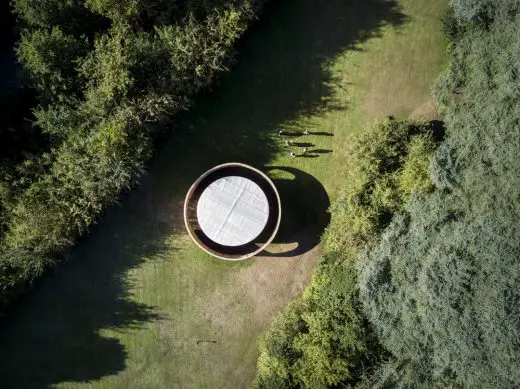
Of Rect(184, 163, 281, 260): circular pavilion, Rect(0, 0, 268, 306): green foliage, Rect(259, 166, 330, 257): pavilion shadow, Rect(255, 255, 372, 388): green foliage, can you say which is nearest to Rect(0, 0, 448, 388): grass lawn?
Rect(259, 166, 330, 257): pavilion shadow

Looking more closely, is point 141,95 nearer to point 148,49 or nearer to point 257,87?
point 148,49

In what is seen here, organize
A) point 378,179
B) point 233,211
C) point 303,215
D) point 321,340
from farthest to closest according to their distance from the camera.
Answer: point 303,215
point 233,211
point 378,179
point 321,340

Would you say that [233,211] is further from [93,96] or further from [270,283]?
[93,96]

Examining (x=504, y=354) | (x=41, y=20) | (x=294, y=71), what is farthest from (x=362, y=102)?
(x=41, y=20)

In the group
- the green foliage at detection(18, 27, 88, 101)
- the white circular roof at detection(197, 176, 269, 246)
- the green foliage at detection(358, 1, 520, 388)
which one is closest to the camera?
the green foliage at detection(358, 1, 520, 388)

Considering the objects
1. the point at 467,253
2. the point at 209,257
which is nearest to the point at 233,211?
the point at 209,257

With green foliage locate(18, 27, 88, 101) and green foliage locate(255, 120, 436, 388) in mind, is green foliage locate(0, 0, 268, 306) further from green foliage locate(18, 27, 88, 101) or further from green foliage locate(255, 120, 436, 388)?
green foliage locate(255, 120, 436, 388)
